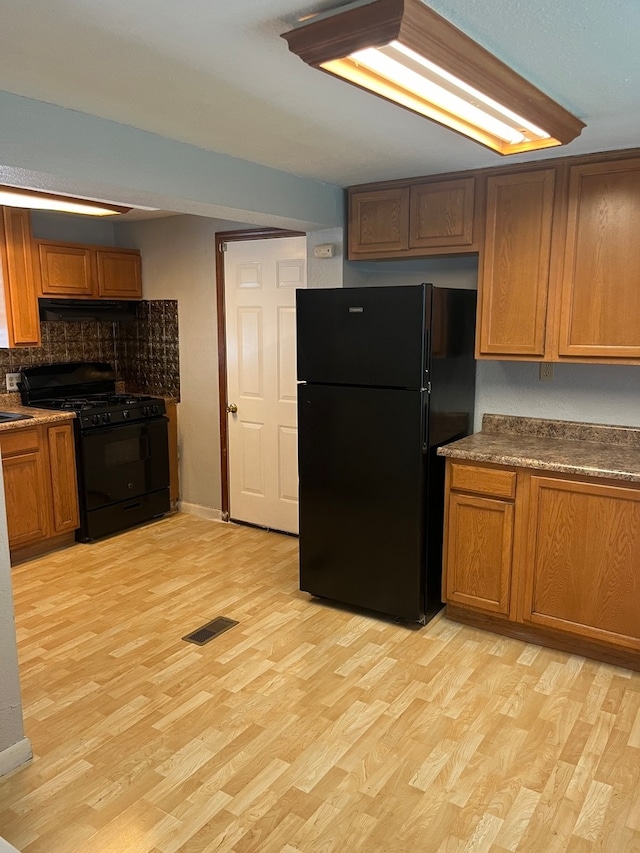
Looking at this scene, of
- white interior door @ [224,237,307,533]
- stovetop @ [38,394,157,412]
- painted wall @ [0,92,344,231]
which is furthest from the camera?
stovetop @ [38,394,157,412]

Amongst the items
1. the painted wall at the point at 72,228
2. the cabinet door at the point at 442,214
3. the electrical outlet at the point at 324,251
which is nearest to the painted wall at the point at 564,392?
the cabinet door at the point at 442,214

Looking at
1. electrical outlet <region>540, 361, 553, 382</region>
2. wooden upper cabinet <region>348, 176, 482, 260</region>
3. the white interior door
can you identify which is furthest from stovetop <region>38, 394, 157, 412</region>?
electrical outlet <region>540, 361, 553, 382</region>

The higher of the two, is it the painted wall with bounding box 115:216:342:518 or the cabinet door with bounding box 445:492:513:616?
the painted wall with bounding box 115:216:342:518

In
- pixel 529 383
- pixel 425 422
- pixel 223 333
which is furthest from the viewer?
pixel 223 333

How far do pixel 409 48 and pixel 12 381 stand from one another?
12.6 ft

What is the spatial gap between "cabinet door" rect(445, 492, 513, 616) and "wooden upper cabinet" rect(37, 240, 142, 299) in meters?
3.06

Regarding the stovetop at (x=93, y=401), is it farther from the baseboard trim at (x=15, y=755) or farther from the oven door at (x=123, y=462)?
the baseboard trim at (x=15, y=755)

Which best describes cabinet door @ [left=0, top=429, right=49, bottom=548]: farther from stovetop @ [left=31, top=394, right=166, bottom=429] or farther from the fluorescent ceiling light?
the fluorescent ceiling light

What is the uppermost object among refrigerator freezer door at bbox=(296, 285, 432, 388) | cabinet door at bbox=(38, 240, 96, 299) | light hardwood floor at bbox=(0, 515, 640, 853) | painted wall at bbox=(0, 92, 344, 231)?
painted wall at bbox=(0, 92, 344, 231)

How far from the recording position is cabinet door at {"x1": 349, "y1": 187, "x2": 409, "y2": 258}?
3.33 m

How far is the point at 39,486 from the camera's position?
13.3 ft

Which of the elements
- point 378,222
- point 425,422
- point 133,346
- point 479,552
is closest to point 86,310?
point 133,346

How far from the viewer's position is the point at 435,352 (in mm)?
3025

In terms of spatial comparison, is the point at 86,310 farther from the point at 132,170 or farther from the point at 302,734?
the point at 302,734
